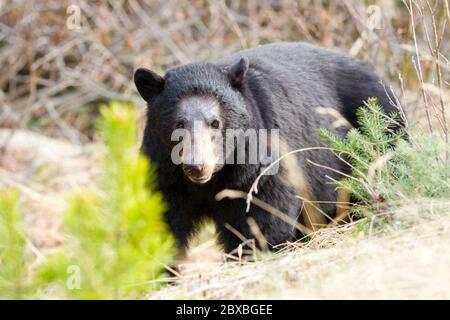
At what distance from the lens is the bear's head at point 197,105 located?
16.6ft

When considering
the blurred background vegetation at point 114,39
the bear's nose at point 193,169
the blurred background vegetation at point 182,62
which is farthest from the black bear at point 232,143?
the blurred background vegetation at point 114,39

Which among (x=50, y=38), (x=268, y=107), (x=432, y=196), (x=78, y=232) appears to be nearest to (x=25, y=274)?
(x=78, y=232)

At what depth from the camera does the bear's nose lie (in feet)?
15.5

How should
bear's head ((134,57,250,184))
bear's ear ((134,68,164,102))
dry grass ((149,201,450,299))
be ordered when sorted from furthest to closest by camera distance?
bear's ear ((134,68,164,102))
bear's head ((134,57,250,184))
dry grass ((149,201,450,299))

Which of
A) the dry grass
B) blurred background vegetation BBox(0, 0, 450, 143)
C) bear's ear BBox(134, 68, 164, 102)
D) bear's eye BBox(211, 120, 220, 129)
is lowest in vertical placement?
the dry grass

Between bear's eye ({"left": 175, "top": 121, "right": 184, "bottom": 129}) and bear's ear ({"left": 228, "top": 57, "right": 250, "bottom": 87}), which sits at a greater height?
bear's ear ({"left": 228, "top": 57, "right": 250, "bottom": 87})

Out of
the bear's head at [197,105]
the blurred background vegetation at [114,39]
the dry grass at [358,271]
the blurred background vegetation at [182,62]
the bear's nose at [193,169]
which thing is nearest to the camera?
the dry grass at [358,271]

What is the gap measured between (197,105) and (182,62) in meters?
5.24

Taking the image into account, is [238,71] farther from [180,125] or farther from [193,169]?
[193,169]

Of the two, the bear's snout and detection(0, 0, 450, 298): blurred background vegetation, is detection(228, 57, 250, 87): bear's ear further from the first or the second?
detection(0, 0, 450, 298): blurred background vegetation

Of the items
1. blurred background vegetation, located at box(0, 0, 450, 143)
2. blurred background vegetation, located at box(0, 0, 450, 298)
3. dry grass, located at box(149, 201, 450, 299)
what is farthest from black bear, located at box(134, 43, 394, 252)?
blurred background vegetation, located at box(0, 0, 450, 143)

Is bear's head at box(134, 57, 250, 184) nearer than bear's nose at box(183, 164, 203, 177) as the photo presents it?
No

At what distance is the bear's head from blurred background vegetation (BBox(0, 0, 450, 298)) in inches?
29.0

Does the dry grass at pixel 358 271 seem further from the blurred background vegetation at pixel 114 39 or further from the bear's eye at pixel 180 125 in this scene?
the blurred background vegetation at pixel 114 39
